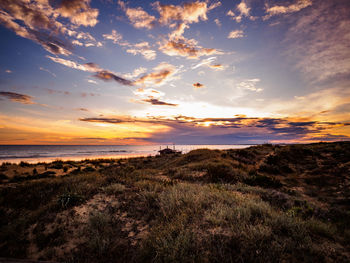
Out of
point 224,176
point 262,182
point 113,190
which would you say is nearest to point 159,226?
point 113,190

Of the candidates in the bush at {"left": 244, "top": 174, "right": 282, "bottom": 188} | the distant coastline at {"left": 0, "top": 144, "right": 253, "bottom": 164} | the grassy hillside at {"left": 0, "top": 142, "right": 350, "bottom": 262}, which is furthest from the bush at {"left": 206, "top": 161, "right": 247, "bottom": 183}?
the distant coastline at {"left": 0, "top": 144, "right": 253, "bottom": 164}

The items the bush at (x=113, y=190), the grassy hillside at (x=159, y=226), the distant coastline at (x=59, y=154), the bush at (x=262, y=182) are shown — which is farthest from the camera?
the distant coastline at (x=59, y=154)

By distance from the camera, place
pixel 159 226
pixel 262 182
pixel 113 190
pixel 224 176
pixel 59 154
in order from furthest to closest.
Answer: pixel 59 154, pixel 224 176, pixel 262 182, pixel 113 190, pixel 159 226

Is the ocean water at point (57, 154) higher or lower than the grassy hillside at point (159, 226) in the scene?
lower

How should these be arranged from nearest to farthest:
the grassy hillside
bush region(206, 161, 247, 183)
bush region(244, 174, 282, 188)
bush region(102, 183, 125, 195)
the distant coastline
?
the grassy hillside
bush region(102, 183, 125, 195)
bush region(244, 174, 282, 188)
bush region(206, 161, 247, 183)
the distant coastline

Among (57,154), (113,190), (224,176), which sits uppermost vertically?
(113,190)

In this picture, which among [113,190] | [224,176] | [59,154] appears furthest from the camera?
[59,154]

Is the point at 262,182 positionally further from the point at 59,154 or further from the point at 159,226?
the point at 59,154

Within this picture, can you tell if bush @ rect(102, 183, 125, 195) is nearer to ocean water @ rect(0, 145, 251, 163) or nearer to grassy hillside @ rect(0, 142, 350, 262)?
grassy hillside @ rect(0, 142, 350, 262)

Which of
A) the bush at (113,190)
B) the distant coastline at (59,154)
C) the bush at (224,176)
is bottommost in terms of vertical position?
the distant coastline at (59,154)

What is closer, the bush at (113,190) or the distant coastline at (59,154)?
the bush at (113,190)

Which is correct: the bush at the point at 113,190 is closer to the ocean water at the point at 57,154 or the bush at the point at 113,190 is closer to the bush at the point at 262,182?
the bush at the point at 262,182

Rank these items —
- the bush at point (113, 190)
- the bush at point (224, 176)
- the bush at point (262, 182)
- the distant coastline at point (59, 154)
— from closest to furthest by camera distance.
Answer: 1. the bush at point (113, 190)
2. the bush at point (262, 182)
3. the bush at point (224, 176)
4. the distant coastline at point (59, 154)

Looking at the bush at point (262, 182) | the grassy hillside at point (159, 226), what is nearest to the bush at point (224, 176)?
the bush at point (262, 182)
